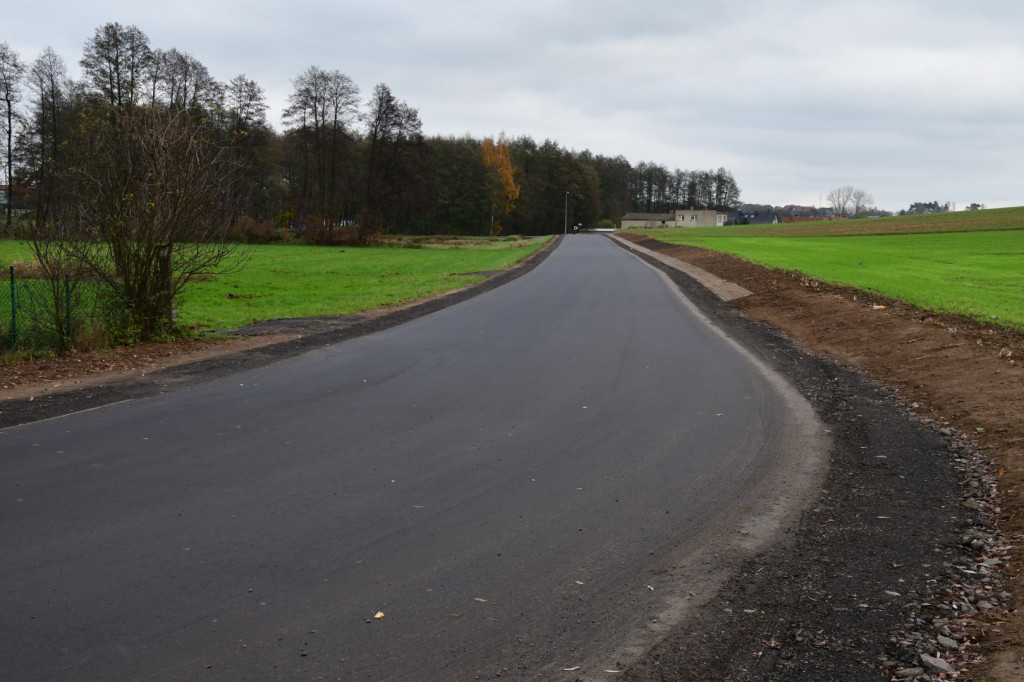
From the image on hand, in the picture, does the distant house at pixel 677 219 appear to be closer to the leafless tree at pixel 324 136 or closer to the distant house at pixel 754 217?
the distant house at pixel 754 217

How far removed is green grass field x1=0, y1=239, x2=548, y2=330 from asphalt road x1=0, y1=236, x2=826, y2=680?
7.73m

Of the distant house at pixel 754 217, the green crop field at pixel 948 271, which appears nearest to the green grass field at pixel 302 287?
the green crop field at pixel 948 271

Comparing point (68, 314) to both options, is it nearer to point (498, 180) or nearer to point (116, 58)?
point (116, 58)

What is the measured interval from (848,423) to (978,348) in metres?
3.96

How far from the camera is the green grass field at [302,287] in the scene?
18828mm

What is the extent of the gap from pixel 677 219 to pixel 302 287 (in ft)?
457

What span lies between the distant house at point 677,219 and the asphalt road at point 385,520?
148069 millimetres

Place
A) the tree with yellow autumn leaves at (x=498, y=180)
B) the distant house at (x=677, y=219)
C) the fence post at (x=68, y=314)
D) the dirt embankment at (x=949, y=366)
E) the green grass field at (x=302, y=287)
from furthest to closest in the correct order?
the distant house at (x=677, y=219)
the tree with yellow autumn leaves at (x=498, y=180)
the green grass field at (x=302, y=287)
the fence post at (x=68, y=314)
the dirt embankment at (x=949, y=366)

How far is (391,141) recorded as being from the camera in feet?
271

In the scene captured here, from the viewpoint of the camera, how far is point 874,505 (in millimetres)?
5879

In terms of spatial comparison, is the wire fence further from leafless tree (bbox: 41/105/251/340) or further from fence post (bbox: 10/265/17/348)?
leafless tree (bbox: 41/105/251/340)

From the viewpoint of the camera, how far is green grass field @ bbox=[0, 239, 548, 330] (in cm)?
1883

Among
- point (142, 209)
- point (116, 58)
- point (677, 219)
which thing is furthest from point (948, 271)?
point (677, 219)

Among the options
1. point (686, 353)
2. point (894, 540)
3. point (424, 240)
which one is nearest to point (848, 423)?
point (894, 540)
